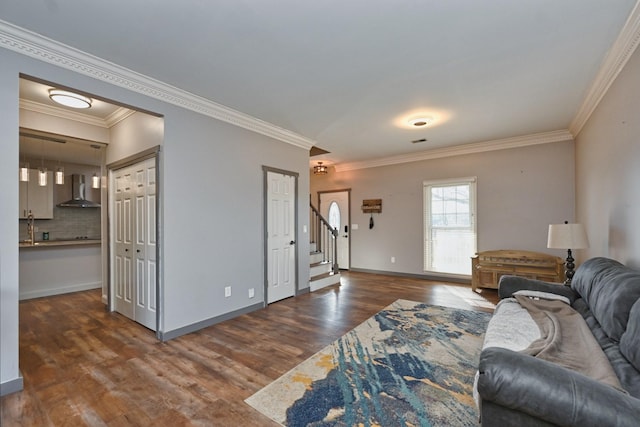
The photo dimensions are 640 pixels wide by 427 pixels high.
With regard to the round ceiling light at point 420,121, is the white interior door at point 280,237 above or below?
below

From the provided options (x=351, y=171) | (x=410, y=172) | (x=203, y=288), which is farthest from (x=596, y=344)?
(x=351, y=171)

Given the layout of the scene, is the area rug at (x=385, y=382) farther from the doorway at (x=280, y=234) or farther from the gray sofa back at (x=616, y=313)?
the doorway at (x=280, y=234)

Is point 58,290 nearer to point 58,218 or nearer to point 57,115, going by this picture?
point 58,218

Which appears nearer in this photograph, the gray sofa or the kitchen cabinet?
the gray sofa

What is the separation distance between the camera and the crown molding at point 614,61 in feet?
7.02

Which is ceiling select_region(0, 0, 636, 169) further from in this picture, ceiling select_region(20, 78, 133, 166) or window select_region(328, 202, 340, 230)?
window select_region(328, 202, 340, 230)

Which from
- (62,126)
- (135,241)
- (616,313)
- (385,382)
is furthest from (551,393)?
(62,126)

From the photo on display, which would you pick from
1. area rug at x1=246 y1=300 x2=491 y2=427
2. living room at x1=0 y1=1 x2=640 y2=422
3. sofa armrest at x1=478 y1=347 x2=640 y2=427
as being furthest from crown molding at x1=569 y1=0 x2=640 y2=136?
area rug at x1=246 y1=300 x2=491 y2=427

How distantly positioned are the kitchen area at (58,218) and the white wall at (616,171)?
20.6 feet

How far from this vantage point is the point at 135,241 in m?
3.70

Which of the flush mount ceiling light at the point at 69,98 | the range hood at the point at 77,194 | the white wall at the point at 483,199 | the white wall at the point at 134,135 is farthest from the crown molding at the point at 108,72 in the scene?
the range hood at the point at 77,194

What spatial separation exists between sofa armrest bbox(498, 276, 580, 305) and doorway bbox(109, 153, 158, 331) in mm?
3790

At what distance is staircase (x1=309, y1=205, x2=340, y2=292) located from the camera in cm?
561

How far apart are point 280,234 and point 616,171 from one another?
4.07 metres
